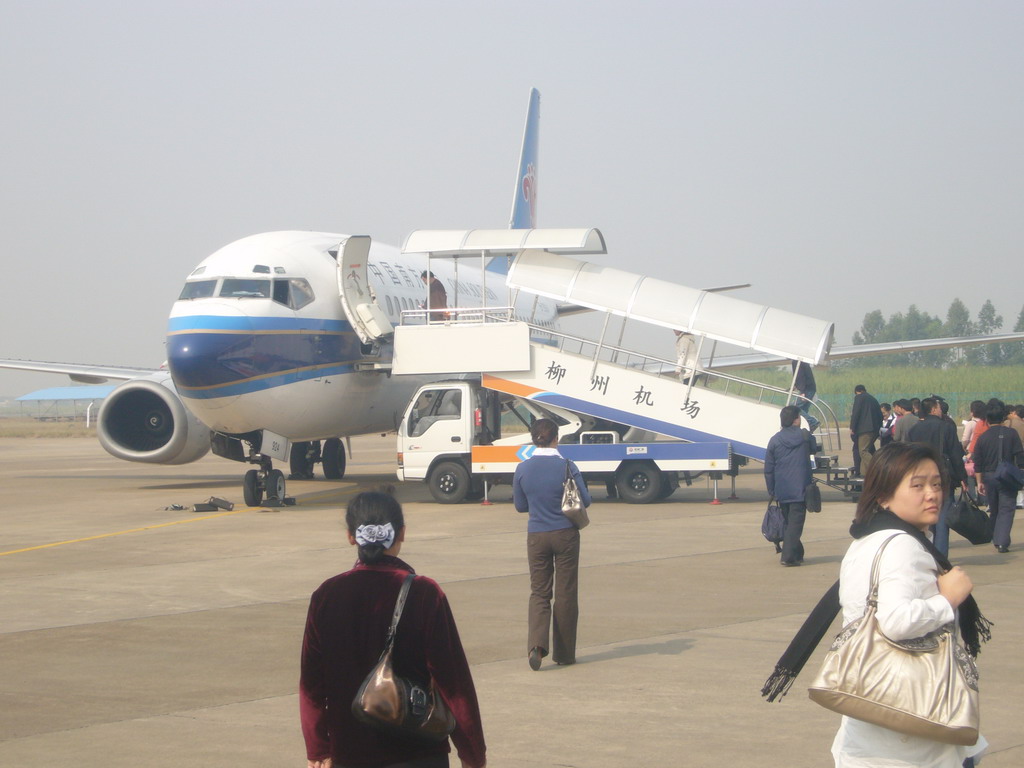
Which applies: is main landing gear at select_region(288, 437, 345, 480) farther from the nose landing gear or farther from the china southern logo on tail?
the china southern logo on tail

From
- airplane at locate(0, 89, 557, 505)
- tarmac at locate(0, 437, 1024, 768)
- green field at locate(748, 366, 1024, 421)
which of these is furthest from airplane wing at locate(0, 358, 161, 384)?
green field at locate(748, 366, 1024, 421)

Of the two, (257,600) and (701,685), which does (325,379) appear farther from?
(701,685)

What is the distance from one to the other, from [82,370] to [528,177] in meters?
14.5

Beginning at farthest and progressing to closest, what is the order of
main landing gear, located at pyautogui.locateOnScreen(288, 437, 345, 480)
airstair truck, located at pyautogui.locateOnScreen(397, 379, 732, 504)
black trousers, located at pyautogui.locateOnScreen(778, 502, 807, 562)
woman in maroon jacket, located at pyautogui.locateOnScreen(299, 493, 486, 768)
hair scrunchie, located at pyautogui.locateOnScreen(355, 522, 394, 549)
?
main landing gear, located at pyautogui.locateOnScreen(288, 437, 345, 480), airstair truck, located at pyautogui.locateOnScreen(397, 379, 732, 504), black trousers, located at pyautogui.locateOnScreen(778, 502, 807, 562), hair scrunchie, located at pyautogui.locateOnScreen(355, 522, 394, 549), woman in maroon jacket, located at pyautogui.locateOnScreen(299, 493, 486, 768)

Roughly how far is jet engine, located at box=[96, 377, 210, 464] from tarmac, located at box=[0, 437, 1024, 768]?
14.3 feet

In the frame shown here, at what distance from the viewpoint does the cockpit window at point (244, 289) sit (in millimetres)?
18375

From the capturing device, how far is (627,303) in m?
19.3

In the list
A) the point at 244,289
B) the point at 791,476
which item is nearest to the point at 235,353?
the point at 244,289

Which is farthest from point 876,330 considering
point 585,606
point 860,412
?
point 585,606

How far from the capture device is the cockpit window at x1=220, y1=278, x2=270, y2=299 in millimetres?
18375

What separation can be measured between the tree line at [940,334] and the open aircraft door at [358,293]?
4969 centimetres

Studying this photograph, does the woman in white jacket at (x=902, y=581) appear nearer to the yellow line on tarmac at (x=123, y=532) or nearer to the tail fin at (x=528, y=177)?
the yellow line on tarmac at (x=123, y=532)

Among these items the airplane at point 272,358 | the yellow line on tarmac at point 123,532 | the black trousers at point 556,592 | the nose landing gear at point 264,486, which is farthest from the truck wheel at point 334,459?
the black trousers at point 556,592

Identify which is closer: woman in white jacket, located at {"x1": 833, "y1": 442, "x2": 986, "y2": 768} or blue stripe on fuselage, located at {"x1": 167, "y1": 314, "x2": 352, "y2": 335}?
woman in white jacket, located at {"x1": 833, "y1": 442, "x2": 986, "y2": 768}
